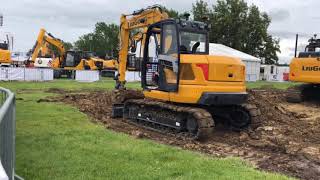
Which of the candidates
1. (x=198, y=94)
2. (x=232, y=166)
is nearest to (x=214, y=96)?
(x=198, y=94)

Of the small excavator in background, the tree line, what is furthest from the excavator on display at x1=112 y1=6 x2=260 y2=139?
the tree line

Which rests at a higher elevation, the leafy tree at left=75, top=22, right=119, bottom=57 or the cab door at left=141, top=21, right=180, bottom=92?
the leafy tree at left=75, top=22, right=119, bottom=57

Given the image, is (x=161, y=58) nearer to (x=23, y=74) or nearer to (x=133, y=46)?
(x=133, y=46)

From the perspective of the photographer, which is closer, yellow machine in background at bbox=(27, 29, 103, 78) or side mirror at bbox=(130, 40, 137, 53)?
side mirror at bbox=(130, 40, 137, 53)

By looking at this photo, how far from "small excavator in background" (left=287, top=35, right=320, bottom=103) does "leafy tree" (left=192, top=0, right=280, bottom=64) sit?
47.8 m

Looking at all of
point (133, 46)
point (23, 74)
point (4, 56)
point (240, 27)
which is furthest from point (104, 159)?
point (240, 27)

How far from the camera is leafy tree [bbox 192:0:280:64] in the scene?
2703 inches

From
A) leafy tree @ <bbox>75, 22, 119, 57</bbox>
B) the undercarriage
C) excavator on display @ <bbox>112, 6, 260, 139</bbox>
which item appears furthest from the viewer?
leafy tree @ <bbox>75, 22, 119, 57</bbox>

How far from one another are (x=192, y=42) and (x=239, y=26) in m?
58.3

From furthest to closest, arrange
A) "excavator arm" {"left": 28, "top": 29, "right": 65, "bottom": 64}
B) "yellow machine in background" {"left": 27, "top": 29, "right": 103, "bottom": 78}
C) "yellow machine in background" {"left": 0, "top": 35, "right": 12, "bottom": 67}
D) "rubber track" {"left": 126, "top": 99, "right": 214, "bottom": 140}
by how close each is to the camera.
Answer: "yellow machine in background" {"left": 27, "top": 29, "right": 103, "bottom": 78} → "excavator arm" {"left": 28, "top": 29, "right": 65, "bottom": 64} → "yellow machine in background" {"left": 0, "top": 35, "right": 12, "bottom": 67} → "rubber track" {"left": 126, "top": 99, "right": 214, "bottom": 140}

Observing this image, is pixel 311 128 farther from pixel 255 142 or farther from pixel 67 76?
pixel 67 76

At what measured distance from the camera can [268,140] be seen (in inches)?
452

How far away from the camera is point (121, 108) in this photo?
14.8 m

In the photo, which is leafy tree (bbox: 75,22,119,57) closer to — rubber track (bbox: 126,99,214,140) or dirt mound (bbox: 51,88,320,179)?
dirt mound (bbox: 51,88,320,179)
